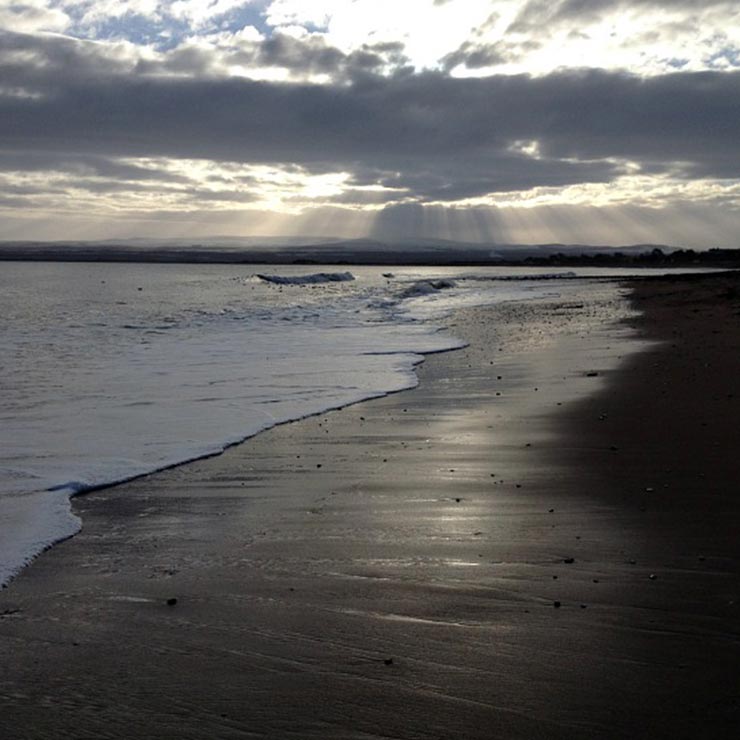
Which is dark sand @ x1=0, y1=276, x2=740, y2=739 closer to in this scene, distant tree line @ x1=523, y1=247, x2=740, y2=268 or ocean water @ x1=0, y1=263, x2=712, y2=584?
ocean water @ x1=0, y1=263, x2=712, y2=584

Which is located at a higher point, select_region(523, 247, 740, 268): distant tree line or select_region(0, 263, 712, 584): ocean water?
select_region(523, 247, 740, 268): distant tree line

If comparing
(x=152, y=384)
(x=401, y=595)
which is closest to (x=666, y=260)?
(x=152, y=384)

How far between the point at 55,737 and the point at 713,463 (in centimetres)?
540

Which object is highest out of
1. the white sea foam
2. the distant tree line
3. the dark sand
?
the distant tree line

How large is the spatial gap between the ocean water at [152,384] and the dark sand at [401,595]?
458 millimetres

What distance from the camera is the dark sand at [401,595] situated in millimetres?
3336

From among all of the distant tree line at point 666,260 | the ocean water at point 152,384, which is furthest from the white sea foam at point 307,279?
the distant tree line at point 666,260

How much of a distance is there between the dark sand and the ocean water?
1.50 feet

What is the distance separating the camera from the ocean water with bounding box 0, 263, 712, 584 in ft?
23.2

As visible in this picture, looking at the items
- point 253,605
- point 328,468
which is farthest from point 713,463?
point 253,605

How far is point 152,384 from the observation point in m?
12.4

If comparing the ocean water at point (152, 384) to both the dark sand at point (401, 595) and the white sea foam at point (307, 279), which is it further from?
the white sea foam at point (307, 279)

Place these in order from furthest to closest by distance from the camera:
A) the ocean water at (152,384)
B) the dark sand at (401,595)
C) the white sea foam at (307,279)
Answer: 1. the white sea foam at (307,279)
2. the ocean water at (152,384)
3. the dark sand at (401,595)

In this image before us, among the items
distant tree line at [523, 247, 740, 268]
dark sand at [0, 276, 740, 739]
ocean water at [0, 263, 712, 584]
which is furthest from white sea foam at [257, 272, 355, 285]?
dark sand at [0, 276, 740, 739]
